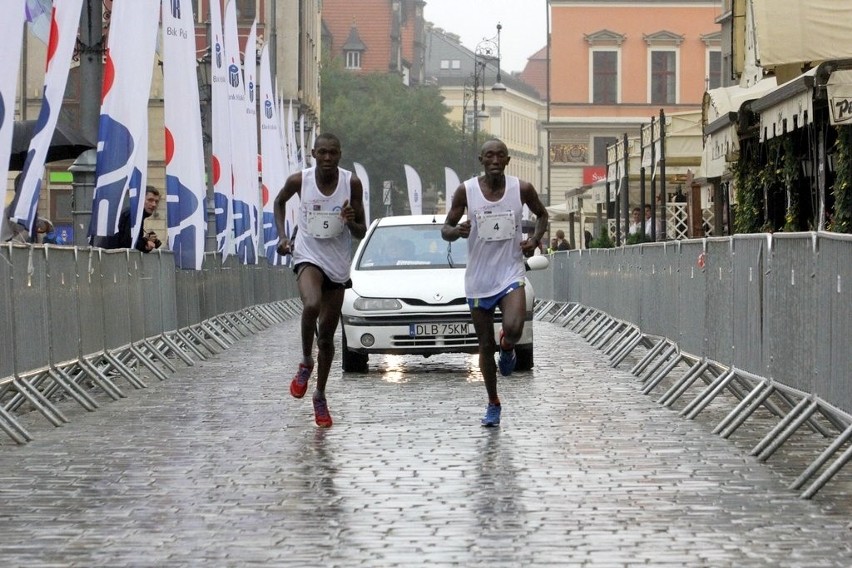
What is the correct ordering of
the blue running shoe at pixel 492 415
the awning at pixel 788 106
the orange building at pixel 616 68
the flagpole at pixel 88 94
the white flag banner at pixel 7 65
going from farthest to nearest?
the orange building at pixel 616 68, the flagpole at pixel 88 94, the awning at pixel 788 106, the white flag banner at pixel 7 65, the blue running shoe at pixel 492 415

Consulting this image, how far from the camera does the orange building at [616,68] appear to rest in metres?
93.8

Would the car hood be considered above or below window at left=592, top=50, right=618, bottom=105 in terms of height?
below

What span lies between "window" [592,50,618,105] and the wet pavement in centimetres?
8046

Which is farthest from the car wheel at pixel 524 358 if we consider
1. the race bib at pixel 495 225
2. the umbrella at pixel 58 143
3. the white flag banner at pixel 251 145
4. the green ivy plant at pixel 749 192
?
the white flag banner at pixel 251 145

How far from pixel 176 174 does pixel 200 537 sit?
1494 centimetres

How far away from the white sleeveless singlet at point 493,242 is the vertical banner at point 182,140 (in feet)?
32.5

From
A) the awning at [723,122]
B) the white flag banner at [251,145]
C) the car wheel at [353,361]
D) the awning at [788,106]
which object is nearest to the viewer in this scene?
the awning at [788,106]

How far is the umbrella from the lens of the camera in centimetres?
2034

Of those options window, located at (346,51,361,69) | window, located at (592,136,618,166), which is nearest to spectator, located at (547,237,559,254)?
window, located at (592,136,618,166)

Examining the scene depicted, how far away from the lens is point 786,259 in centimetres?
1129

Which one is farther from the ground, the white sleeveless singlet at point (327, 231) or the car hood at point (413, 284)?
the white sleeveless singlet at point (327, 231)

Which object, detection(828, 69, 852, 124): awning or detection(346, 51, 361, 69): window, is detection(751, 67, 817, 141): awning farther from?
detection(346, 51, 361, 69): window

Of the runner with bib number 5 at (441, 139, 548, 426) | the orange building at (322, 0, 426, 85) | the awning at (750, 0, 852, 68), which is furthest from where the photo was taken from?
the orange building at (322, 0, 426, 85)

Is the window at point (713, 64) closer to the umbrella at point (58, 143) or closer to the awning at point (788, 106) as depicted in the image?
the umbrella at point (58, 143)
